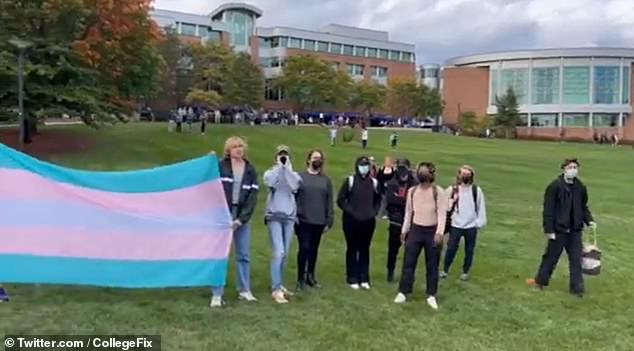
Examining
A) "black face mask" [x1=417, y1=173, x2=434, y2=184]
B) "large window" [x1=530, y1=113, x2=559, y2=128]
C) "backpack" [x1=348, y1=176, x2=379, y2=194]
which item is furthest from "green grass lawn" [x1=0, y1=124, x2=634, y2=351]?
"large window" [x1=530, y1=113, x2=559, y2=128]

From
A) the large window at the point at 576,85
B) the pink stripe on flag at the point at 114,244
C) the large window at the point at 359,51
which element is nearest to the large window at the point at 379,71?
the large window at the point at 359,51

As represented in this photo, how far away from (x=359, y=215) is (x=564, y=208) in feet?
8.21

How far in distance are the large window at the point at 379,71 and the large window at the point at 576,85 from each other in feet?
104

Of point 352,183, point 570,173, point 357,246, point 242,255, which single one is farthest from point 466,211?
point 242,255

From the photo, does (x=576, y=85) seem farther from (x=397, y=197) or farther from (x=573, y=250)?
(x=397, y=197)

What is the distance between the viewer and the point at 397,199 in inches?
372

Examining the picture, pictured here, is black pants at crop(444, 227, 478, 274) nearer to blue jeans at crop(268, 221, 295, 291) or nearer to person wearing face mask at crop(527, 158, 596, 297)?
person wearing face mask at crop(527, 158, 596, 297)

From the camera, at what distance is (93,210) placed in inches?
309

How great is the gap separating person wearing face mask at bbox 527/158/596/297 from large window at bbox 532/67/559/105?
4229 inches

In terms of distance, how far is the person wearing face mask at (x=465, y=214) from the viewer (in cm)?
998

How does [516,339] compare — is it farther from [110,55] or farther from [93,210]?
[110,55]

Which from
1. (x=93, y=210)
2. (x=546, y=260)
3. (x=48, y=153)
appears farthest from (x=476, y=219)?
(x=48, y=153)

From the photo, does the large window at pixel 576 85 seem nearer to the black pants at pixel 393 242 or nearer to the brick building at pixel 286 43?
the brick building at pixel 286 43

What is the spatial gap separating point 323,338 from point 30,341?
105 inches
